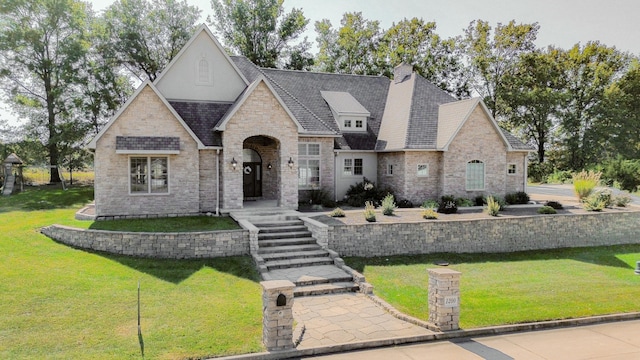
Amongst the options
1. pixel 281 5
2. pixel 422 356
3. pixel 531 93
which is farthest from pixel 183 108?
pixel 531 93

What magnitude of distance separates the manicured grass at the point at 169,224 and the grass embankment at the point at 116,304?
4.40 ft

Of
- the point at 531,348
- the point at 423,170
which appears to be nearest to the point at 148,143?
the point at 423,170

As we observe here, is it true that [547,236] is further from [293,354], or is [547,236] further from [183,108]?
[183,108]

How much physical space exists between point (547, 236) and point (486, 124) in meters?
7.21

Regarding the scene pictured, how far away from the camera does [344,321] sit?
377 inches

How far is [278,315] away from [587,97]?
159ft

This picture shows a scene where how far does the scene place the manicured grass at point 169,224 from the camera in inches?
585

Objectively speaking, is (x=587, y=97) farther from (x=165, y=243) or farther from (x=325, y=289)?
(x=165, y=243)

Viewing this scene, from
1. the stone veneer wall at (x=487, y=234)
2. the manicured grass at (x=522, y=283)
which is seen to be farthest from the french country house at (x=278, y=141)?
the manicured grass at (x=522, y=283)

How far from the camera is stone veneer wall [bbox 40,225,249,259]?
1373 cm

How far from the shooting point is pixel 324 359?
789 centimetres

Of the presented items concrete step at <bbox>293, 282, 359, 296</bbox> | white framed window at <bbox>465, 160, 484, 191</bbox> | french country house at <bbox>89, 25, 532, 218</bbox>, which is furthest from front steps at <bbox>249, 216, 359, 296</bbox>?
white framed window at <bbox>465, 160, 484, 191</bbox>

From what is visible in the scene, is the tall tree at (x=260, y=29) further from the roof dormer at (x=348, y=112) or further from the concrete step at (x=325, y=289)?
the concrete step at (x=325, y=289)

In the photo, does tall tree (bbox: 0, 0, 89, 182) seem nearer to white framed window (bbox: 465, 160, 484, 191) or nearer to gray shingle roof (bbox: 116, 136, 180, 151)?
gray shingle roof (bbox: 116, 136, 180, 151)
